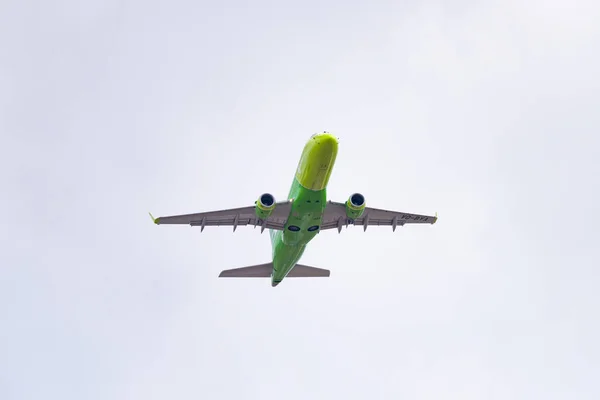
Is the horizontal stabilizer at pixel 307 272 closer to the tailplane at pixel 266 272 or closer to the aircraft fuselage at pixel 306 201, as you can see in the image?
the tailplane at pixel 266 272

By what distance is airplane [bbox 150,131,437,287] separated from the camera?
146ft

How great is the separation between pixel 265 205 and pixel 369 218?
8847 millimetres

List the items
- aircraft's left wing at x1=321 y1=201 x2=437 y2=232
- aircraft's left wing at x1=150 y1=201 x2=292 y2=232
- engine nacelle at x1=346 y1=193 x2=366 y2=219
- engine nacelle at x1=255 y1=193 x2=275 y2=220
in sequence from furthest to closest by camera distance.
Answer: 1. aircraft's left wing at x1=321 y1=201 x2=437 y2=232
2. engine nacelle at x1=346 y1=193 x2=366 y2=219
3. aircraft's left wing at x1=150 y1=201 x2=292 y2=232
4. engine nacelle at x1=255 y1=193 x2=275 y2=220

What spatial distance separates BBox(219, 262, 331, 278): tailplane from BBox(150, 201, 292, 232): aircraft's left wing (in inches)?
204

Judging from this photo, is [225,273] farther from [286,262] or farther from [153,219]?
[153,219]

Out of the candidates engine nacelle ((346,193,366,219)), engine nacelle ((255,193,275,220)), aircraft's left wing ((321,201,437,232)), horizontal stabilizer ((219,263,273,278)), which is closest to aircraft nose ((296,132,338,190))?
engine nacelle ((255,193,275,220))

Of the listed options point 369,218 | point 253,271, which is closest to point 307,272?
point 253,271

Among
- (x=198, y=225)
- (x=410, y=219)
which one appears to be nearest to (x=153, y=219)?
(x=198, y=225)

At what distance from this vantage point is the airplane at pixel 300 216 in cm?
4456

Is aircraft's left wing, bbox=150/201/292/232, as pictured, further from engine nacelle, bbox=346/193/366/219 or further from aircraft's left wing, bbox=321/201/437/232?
engine nacelle, bbox=346/193/366/219

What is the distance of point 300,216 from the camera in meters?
47.4

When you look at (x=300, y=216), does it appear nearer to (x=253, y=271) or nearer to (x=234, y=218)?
(x=234, y=218)

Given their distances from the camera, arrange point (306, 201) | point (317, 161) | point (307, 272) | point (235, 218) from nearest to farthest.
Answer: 1. point (317, 161)
2. point (306, 201)
3. point (235, 218)
4. point (307, 272)

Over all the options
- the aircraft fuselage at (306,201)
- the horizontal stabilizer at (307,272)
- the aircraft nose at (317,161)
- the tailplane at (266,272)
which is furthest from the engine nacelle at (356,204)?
the horizontal stabilizer at (307,272)
